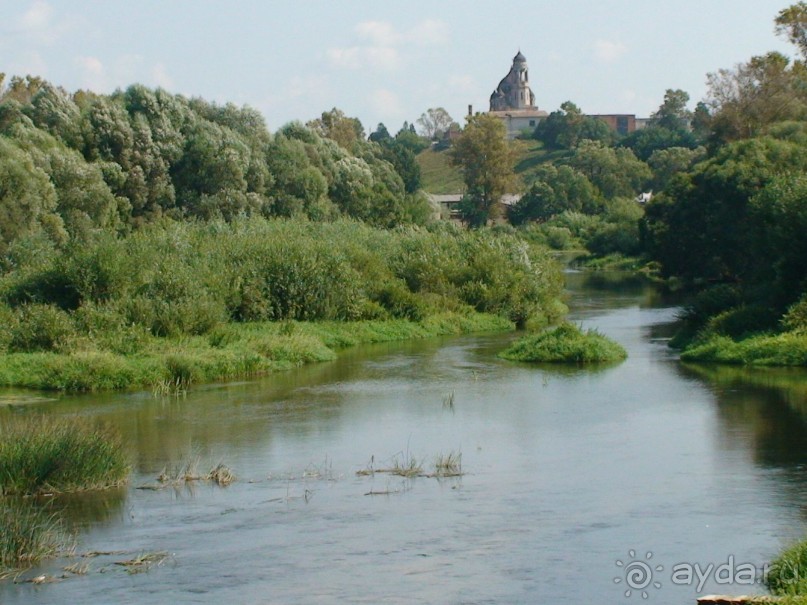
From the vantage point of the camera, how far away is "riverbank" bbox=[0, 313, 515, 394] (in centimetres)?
3059

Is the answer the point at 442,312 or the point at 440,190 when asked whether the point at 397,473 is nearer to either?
the point at 442,312

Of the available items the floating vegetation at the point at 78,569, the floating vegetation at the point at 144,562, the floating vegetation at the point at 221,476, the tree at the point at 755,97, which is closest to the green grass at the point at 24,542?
the floating vegetation at the point at 78,569

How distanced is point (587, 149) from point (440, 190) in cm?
2201

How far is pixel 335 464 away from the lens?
21.9m

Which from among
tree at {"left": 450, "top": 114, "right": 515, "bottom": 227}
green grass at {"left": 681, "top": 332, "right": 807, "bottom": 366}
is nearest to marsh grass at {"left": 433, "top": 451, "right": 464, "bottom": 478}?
green grass at {"left": 681, "top": 332, "right": 807, "bottom": 366}

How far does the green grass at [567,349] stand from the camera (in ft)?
117

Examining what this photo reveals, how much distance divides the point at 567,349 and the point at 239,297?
11.1 metres

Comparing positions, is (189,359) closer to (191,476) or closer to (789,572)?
(191,476)

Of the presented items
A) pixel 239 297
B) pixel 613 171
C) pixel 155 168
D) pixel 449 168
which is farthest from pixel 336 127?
pixel 239 297

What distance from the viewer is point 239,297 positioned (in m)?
39.9

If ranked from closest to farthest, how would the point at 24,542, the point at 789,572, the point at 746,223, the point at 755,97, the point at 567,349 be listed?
the point at 789,572 → the point at 24,542 → the point at 567,349 → the point at 746,223 → the point at 755,97

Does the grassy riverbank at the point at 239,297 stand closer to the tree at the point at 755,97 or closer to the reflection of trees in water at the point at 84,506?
the reflection of trees in water at the point at 84,506

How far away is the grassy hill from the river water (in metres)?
114

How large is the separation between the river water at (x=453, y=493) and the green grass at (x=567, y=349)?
8.02 feet
